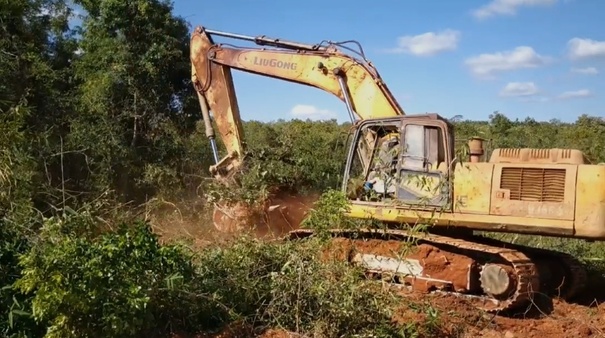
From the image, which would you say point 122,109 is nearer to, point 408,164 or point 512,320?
point 408,164

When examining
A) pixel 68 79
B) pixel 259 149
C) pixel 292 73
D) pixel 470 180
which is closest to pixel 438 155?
pixel 470 180

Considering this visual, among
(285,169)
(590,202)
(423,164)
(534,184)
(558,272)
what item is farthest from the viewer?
(285,169)

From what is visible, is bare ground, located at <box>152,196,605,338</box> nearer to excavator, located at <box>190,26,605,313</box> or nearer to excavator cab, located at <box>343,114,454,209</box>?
excavator, located at <box>190,26,605,313</box>

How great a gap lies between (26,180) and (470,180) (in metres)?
4.77

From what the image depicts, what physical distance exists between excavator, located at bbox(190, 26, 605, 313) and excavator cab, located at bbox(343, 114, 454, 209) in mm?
12

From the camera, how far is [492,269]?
8398 millimetres

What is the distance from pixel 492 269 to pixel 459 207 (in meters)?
0.77

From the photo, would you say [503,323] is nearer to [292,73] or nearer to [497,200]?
[497,200]

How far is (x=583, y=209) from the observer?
313 inches

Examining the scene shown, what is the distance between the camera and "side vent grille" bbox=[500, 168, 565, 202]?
321 inches

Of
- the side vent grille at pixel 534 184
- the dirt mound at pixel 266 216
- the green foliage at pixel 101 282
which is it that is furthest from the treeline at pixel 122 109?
the green foliage at pixel 101 282

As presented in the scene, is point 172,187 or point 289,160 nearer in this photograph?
point 289,160

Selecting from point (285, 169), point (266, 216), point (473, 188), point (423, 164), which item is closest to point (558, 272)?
point (473, 188)

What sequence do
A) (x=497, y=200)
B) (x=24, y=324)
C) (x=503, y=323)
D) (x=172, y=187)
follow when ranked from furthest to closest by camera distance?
(x=172, y=187) → (x=497, y=200) → (x=503, y=323) → (x=24, y=324)
